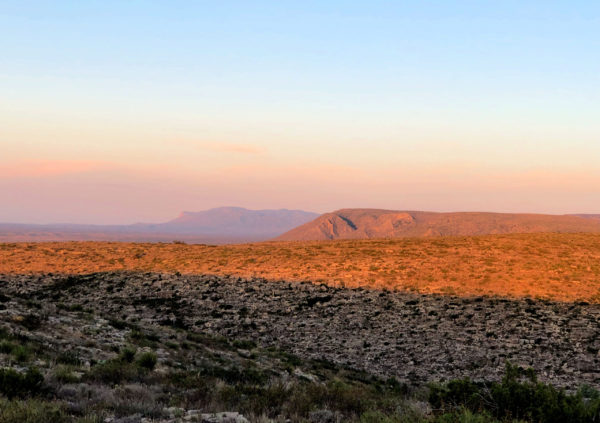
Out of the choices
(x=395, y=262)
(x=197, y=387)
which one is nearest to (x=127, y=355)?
(x=197, y=387)

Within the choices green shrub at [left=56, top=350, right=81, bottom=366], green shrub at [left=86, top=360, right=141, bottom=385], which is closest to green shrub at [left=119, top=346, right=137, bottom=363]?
green shrub at [left=86, top=360, right=141, bottom=385]

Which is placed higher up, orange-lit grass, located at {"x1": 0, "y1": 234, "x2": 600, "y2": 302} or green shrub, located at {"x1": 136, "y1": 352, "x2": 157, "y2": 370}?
orange-lit grass, located at {"x1": 0, "y1": 234, "x2": 600, "y2": 302}

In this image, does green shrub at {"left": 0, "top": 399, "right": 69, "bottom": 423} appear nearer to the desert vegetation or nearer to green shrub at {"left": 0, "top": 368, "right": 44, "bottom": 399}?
the desert vegetation

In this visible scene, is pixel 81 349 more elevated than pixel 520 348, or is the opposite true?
pixel 81 349

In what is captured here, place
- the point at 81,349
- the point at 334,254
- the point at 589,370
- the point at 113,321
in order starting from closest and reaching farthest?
the point at 81,349 < the point at 589,370 < the point at 113,321 < the point at 334,254

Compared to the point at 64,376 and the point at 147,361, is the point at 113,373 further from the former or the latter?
the point at 147,361

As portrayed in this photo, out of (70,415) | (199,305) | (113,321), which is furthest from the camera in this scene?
(199,305)

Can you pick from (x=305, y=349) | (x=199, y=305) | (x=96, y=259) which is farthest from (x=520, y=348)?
(x=96, y=259)

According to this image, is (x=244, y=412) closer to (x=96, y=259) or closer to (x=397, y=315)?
(x=397, y=315)

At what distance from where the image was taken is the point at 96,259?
151 feet

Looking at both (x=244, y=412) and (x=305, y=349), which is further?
(x=305, y=349)

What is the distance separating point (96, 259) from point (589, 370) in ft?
141

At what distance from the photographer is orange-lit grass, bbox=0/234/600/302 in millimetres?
33594

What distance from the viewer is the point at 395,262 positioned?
1564 inches
